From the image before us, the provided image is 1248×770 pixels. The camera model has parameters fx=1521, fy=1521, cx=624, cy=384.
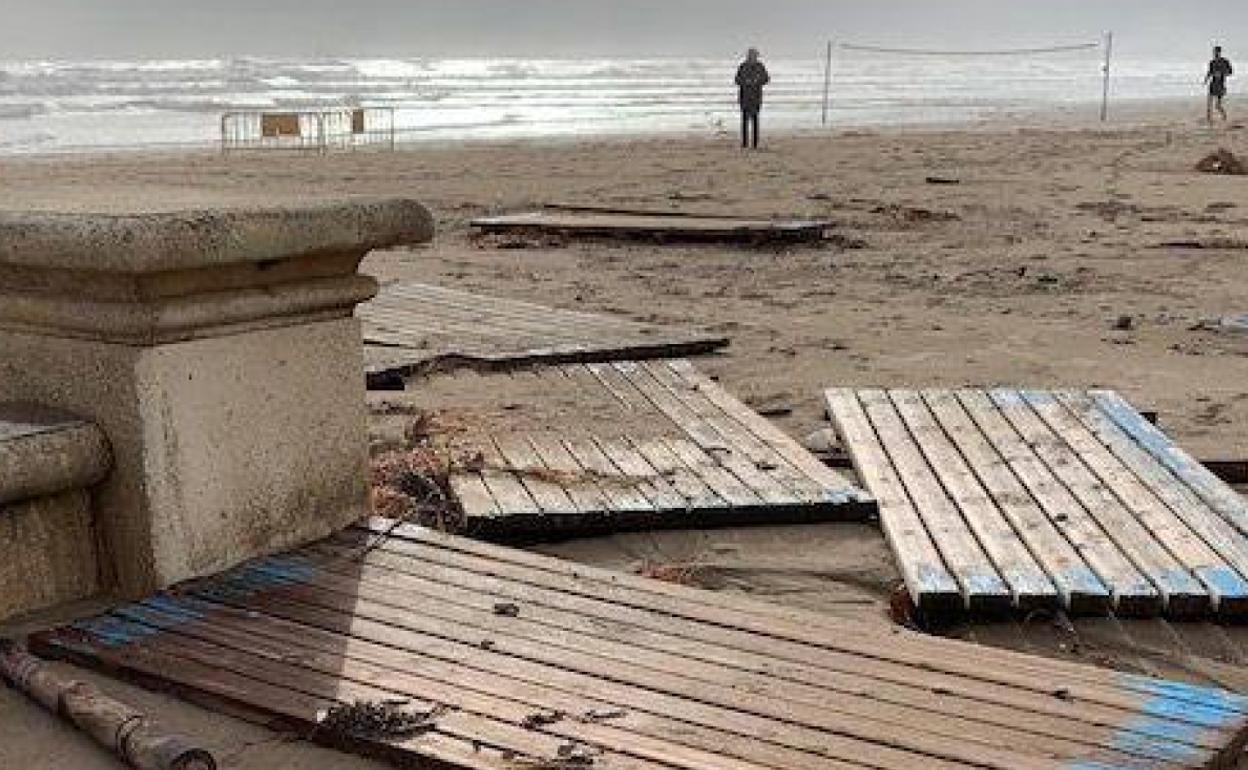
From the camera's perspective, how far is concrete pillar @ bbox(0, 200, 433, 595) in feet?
10.9

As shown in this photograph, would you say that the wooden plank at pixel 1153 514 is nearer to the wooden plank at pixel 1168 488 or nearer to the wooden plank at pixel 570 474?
the wooden plank at pixel 1168 488

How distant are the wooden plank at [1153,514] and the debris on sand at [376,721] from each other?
218 cm

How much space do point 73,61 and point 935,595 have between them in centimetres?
8654

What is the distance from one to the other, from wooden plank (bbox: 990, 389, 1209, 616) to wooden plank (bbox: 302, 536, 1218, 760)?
4.12ft

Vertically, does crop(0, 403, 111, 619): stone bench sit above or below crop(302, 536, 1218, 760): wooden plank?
above

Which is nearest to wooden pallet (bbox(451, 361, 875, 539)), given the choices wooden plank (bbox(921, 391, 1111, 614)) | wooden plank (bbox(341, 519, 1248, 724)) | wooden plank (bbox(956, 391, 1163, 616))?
wooden plank (bbox(921, 391, 1111, 614))

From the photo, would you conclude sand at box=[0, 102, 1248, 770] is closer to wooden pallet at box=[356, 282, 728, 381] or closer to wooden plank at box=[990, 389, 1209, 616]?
wooden plank at box=[990, 389, 1209, 616]

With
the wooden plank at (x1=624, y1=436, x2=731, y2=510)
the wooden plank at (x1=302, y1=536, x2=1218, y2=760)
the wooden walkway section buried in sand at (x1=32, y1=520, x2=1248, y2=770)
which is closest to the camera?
the wooden walkway section buried in sand at (x1=32, y1=520, x2=1248, y2=770)

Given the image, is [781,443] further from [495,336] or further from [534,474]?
[495,336]

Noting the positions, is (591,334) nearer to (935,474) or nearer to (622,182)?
(935,474)

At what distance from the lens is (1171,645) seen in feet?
12.6

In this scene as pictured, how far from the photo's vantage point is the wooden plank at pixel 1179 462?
183 inches

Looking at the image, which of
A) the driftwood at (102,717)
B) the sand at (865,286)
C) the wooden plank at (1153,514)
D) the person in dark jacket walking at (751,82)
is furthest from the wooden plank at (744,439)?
the person in dark jacket walking at (751,82)

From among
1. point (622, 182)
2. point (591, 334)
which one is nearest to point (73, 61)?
point (622, 182)
